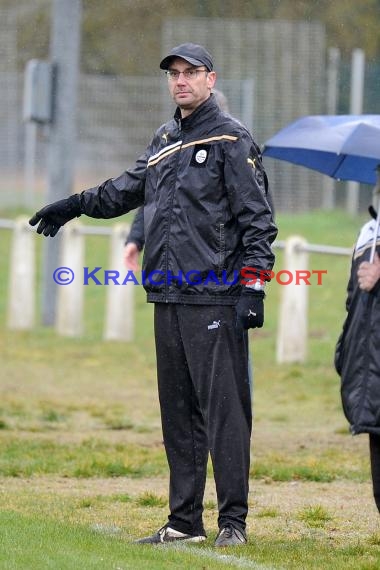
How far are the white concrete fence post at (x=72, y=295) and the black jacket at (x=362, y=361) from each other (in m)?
11.1

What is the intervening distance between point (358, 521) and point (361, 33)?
57.0 ft

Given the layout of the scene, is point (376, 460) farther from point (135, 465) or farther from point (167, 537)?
point (135, 465)

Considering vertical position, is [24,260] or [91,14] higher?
[91,14]

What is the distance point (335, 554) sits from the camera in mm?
6531

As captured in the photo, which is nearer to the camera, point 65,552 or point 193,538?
point 65,552

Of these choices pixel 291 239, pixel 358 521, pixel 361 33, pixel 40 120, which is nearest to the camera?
pixel 358 521

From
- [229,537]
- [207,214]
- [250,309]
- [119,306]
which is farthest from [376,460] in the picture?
[119,306]

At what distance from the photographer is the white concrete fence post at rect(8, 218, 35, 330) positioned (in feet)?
60.2

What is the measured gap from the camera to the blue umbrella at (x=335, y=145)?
25.5 ft

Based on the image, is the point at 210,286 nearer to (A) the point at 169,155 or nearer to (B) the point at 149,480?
(A) the point at 169,155

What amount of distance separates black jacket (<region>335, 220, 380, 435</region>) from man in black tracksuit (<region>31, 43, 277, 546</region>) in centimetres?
45

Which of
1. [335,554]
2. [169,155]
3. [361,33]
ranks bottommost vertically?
[335,554]

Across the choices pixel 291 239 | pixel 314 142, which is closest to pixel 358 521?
pixel 314 142

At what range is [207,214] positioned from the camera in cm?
652
